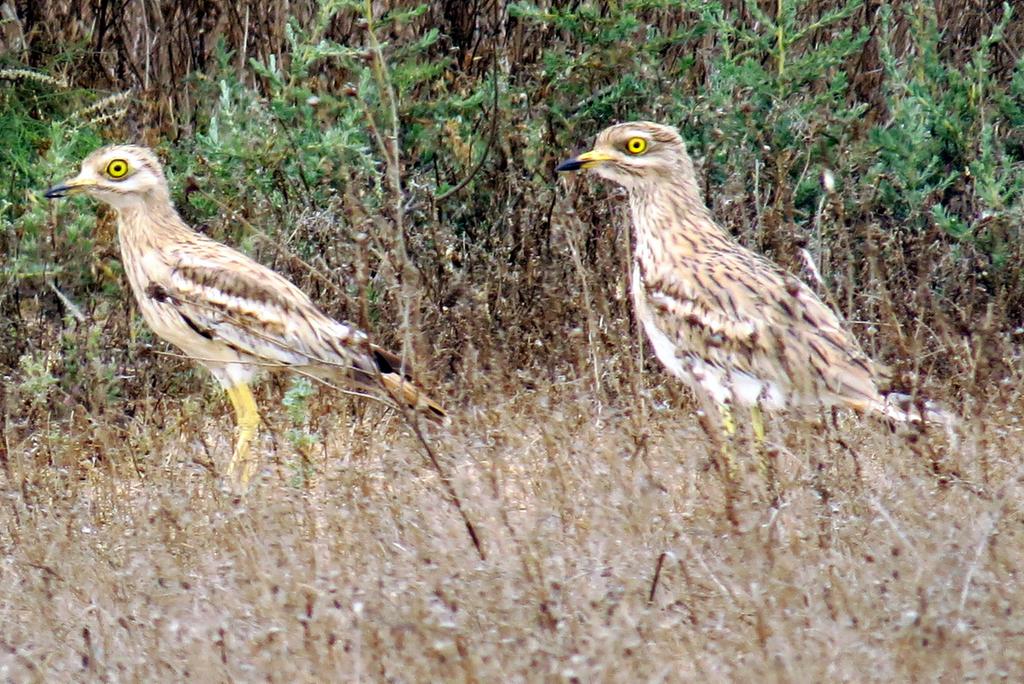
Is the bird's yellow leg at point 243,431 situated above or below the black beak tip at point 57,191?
below

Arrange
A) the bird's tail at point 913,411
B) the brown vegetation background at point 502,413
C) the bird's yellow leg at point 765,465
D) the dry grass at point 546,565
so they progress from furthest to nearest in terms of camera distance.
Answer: the bird's tail at point 913,411
the bird's yellow leg at point 765,465
the brown vegetation background at point 502,413
the dry grass at point 546,565

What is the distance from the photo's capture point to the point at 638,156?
6.81 meters

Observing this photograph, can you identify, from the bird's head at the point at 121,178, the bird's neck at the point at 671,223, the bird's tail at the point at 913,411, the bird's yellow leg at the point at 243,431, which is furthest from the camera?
the bird's head at the point at 121,178

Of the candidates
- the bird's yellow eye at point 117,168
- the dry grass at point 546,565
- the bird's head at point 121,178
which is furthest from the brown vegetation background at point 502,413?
the bird's yellow eye at point 117,168

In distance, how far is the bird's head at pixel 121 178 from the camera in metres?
7.41

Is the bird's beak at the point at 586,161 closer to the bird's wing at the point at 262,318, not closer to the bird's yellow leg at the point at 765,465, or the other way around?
the bird's wing at the point at 262,318

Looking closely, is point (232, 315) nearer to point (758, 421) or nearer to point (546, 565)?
point (758, 421)

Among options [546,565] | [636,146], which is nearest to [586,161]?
[636,146]

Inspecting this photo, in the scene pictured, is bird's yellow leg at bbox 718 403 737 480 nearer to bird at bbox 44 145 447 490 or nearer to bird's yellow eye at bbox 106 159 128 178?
bird at bbox 44 145 447 490

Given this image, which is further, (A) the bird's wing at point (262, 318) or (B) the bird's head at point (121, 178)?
(B) the bird's head at point (121, 178)

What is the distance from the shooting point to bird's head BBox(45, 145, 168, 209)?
7406 millimetres

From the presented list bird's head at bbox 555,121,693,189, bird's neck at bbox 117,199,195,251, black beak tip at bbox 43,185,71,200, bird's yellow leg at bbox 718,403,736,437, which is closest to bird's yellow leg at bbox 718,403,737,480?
bird's yellow leg at bbox 718,403,736,437

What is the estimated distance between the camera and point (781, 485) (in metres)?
4.80

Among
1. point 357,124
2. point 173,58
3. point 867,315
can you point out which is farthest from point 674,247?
point 173,58
